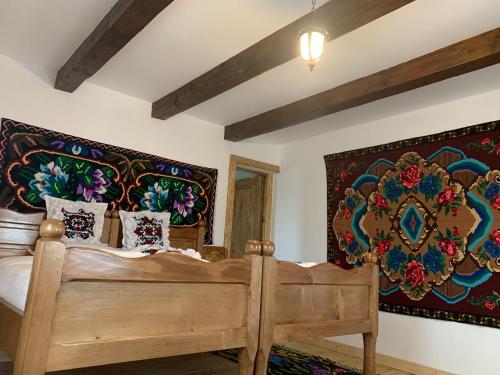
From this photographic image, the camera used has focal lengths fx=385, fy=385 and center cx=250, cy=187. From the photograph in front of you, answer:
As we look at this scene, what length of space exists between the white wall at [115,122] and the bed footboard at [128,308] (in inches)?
100.0

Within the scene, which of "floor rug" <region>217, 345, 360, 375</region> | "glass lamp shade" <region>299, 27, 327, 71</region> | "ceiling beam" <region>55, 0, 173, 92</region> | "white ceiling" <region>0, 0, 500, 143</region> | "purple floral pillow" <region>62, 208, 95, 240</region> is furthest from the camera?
"purple floral pillow" <region>62, 208, 95, 240</region>

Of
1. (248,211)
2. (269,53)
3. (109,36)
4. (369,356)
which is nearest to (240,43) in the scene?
(269,53)

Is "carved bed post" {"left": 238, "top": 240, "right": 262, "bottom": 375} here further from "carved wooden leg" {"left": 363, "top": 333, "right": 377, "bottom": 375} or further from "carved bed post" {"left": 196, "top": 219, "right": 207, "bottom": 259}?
"carved bed post" {"left": 196, "top": 219, "right": 207, "bottom": 259}

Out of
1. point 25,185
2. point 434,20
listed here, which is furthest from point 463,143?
point 25,185

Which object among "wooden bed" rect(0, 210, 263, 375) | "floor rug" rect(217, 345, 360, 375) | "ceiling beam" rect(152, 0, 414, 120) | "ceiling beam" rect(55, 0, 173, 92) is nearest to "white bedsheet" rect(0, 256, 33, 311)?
"wooden bed" rect(0, 210, 263, 375)

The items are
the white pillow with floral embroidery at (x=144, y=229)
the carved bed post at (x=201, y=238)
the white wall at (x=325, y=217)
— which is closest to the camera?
the white wall at (x=325, y=217)

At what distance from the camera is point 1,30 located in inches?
114

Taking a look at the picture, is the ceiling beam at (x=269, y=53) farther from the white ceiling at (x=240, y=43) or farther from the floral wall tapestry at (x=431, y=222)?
the floral wall tapestry at (x=431, y=222)

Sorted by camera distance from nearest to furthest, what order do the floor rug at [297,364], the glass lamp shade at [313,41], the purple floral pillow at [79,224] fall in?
1. the glass lamp shade at [313,41]
2. the floor rug at [297,364]
3. the purple floral pillow at [79,224]

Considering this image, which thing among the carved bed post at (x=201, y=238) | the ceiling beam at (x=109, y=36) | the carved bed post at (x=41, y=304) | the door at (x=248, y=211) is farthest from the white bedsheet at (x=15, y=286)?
the door at (x=248, y=211)

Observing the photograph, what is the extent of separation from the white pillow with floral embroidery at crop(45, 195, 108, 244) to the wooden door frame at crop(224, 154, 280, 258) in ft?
5.18

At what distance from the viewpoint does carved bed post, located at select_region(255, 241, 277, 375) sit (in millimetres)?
1845

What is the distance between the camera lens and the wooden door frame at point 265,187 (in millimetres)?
4613

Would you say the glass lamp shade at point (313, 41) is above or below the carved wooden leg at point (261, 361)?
above
